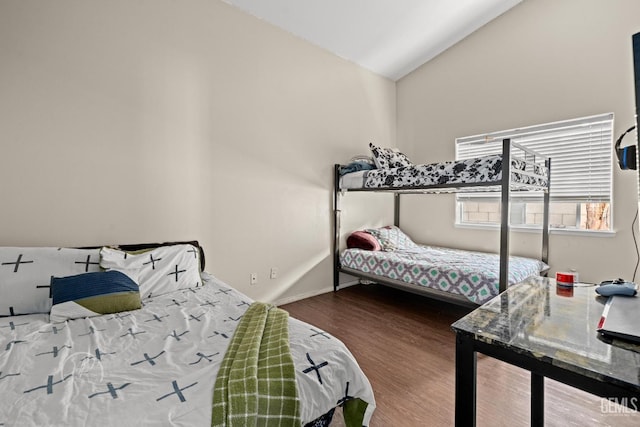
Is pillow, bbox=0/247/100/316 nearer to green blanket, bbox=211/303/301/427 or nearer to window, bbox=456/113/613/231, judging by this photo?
green blanket, bbox=211/303/301/427

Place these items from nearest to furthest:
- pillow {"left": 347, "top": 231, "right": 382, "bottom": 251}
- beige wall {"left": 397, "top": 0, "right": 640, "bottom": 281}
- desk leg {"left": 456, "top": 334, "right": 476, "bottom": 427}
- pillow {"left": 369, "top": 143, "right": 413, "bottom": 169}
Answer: desk leg {"left": 456, "top": 334, "right": 476, "bottom": 427}
beige wall {"left": 397, "top": 0, "right": 640, "bottom": 281}
pillow {"left": 369, "top": 143, "right": 413, "bottom": 169}
pillow {"left": 347, "top": 231, "right": 382, "bottom": 251}

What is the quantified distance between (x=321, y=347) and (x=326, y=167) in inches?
99.9

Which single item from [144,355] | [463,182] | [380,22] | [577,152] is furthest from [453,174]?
[144,355]

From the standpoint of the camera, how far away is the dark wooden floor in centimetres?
148

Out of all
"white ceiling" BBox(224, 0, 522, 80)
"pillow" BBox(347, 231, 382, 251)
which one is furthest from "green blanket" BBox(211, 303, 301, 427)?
"white ceiling" BBox(224, 0, 522, 80)

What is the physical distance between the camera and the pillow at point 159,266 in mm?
1876

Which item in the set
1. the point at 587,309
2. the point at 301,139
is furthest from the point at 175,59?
the point at 587,309

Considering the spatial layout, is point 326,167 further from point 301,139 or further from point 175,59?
point 175,59

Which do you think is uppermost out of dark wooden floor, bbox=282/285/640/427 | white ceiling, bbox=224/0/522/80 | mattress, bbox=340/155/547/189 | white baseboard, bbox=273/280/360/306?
white ceiling, bbox=224/0/522/80

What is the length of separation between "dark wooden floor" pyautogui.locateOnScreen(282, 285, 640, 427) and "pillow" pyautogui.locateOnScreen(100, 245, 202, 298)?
1.15m

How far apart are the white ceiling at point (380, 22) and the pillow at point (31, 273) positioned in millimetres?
2460

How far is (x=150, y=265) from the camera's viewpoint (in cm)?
196

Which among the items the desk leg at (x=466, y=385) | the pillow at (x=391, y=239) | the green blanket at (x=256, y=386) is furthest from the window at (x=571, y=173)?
the green blanket at (x=256, y=386)

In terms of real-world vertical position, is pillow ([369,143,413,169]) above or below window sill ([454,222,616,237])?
above
